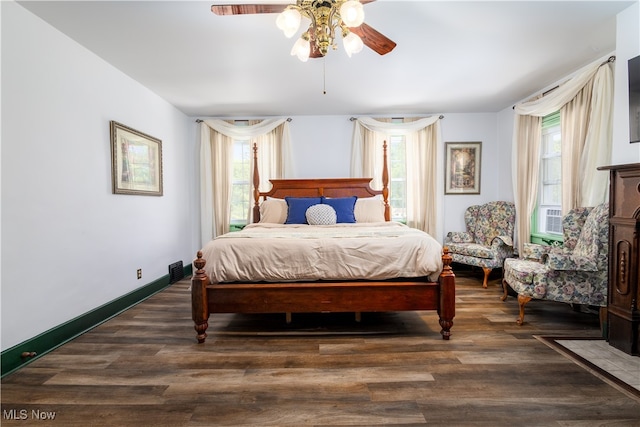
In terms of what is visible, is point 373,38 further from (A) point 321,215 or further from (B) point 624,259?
(B) point 624,259

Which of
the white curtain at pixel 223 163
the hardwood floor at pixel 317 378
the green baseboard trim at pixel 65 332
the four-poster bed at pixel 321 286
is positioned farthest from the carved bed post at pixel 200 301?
the white curtain at pixel 223 163

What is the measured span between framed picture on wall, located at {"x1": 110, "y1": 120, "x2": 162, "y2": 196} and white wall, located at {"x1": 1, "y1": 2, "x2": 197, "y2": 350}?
0.08 m

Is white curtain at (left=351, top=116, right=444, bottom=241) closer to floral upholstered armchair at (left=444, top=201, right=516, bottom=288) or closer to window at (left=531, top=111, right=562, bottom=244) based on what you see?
floral upholstered armchair at (left=444, top=201, right=516, bottom=288)

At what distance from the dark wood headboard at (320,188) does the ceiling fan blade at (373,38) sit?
2474mm

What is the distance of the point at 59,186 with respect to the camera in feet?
7.97

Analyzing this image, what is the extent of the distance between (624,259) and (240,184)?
Result: 451cm

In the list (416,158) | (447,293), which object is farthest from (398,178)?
(447,293)

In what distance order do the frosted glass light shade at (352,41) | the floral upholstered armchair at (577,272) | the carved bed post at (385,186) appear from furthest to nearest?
the carved bed post at (385,186)
the floral upholstered armchair at (577,272)
the frosted glass light shade at (352,41)

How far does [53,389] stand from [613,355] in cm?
367

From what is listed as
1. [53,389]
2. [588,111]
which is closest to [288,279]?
[53,389]

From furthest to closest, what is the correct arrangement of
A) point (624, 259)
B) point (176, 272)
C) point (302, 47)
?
point (176, 272) < point (624, 259) < point (302, 47)

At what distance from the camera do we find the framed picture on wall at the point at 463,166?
4.87 metres

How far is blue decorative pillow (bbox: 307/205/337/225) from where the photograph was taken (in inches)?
152

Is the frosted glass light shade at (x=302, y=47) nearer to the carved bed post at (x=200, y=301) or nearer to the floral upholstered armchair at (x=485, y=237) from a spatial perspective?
the carved bed post at (x=200, y=301)
